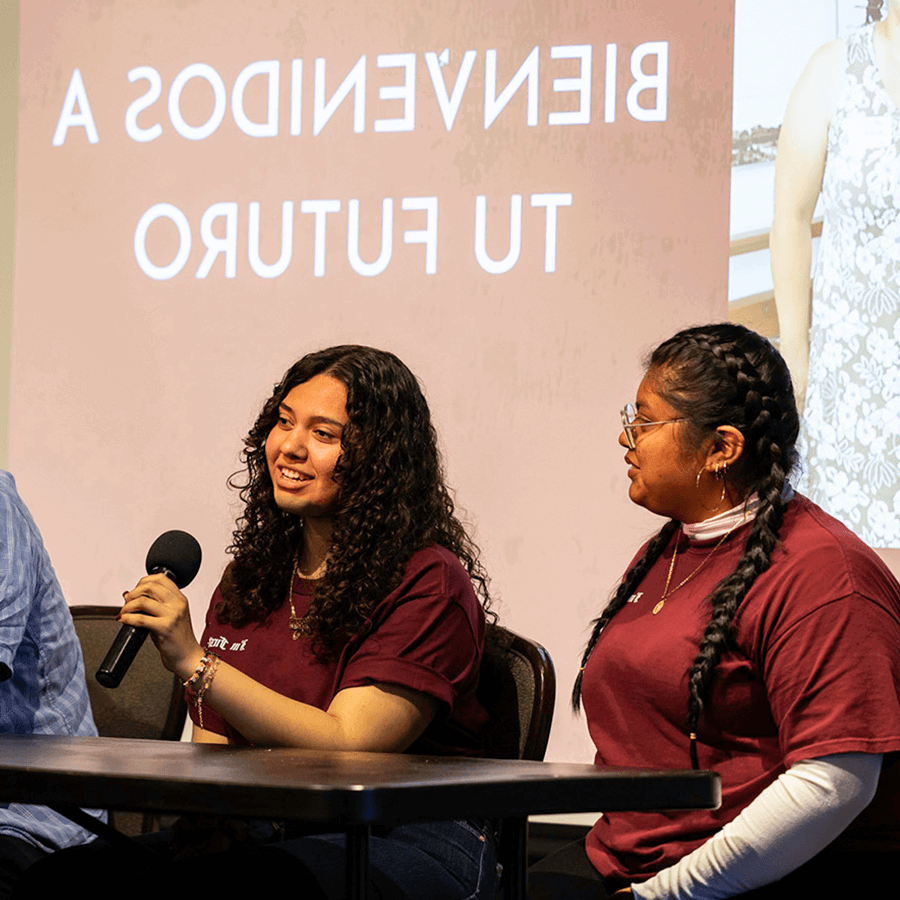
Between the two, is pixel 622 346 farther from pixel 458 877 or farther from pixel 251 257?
pixel 458 877

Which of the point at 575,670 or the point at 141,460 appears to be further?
the point at 141,460

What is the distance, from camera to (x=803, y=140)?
2803 millimetres

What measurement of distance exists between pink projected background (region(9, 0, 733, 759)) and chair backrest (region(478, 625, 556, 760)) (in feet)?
3.39

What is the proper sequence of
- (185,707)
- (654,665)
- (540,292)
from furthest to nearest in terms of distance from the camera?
(540,292), (185,707), (654,665)

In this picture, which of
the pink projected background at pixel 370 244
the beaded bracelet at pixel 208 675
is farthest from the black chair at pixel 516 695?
the pink projected background at pixel 370 244

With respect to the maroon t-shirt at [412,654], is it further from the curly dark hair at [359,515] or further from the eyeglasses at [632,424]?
the eyeglasses at [632,424]

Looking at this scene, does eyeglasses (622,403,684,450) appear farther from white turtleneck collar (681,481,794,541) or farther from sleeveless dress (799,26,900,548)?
sleeveless dress (799,26,900,548)

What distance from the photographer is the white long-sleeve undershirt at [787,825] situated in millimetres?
1450

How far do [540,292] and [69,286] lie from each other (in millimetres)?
1262

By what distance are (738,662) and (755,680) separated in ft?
0.11

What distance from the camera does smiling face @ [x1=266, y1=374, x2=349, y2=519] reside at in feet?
6.16

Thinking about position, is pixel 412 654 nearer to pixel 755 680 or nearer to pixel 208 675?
pixel 208 675

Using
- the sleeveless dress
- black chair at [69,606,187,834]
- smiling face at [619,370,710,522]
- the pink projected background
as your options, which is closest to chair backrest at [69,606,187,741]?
black chair at [69,606,187,834]

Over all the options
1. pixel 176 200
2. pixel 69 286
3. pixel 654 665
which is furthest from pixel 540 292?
pixel 654 665
